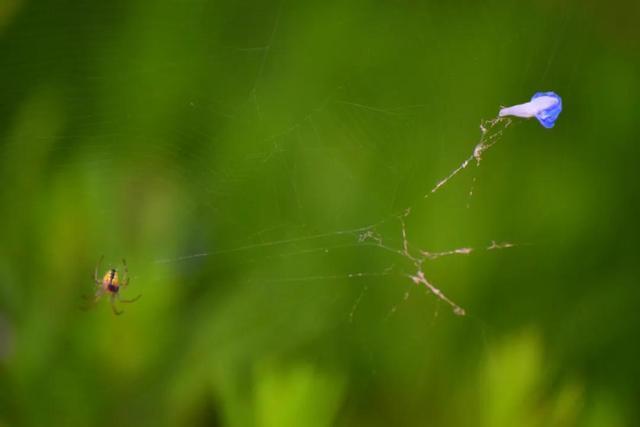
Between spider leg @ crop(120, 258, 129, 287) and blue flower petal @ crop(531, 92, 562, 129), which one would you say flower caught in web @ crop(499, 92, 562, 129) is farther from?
spider leg @ crop(120, 258, 129, 287)

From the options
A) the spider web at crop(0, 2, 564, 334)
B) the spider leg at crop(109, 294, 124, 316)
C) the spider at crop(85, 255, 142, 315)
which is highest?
the spider web at crop(0, 2, 564, 334)

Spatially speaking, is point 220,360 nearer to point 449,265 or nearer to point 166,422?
point 166,422

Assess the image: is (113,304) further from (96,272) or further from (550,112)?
(550,112)

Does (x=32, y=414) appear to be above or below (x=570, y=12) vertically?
below

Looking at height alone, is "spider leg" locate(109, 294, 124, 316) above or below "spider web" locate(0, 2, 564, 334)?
below

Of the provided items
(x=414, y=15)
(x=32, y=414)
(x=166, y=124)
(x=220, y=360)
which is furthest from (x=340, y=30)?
(x=32, y=414)

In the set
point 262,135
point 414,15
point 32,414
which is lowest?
point 32,414

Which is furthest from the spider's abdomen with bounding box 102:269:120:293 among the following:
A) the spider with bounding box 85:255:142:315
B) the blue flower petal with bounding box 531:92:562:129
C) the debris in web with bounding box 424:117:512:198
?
the blue flower petal with bounding box 531:92:562:129

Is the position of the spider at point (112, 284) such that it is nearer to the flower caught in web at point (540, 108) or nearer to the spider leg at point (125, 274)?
the spider leg at point (125, 274)
